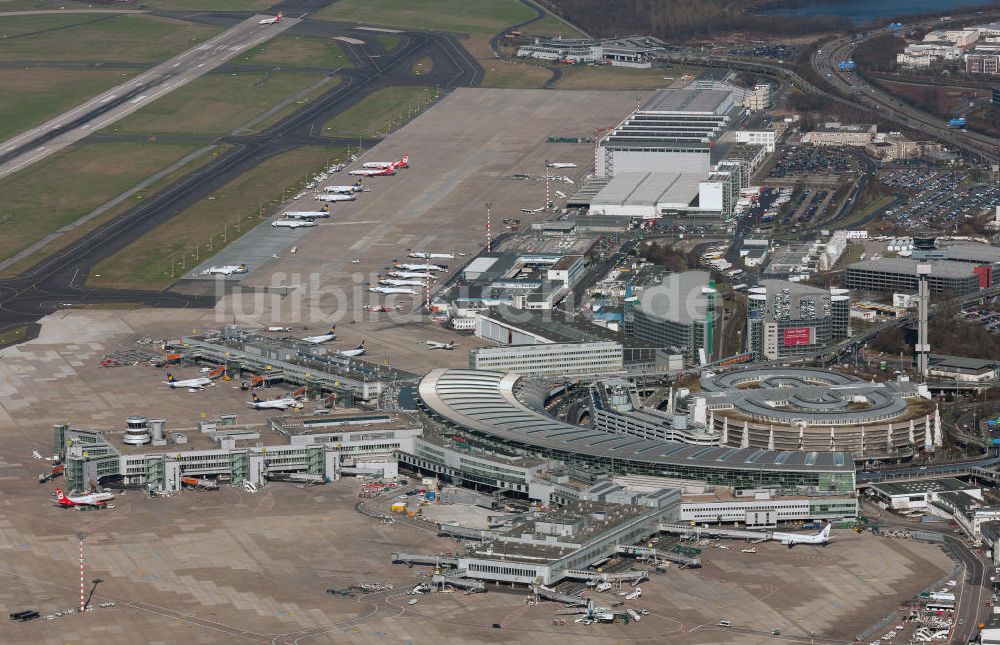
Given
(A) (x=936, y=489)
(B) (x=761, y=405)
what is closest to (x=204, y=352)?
(B) (x=761, y=405)

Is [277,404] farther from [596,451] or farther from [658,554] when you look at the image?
[658,554]

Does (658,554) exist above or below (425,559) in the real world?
below

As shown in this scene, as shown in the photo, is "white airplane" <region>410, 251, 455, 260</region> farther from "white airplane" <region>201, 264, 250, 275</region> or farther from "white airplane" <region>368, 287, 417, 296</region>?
"white airplane" <region>201, 264, 250, 275</region>

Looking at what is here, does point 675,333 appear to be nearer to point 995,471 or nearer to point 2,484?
point 995,471

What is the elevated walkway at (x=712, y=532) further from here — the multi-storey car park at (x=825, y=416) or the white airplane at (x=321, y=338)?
the white airplane at (x=321, y=338)

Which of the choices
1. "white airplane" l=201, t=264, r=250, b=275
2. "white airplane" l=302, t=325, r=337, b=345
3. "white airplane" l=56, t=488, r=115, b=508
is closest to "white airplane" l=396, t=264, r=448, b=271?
"white airplane" l=201, t=264, r=250, b=275

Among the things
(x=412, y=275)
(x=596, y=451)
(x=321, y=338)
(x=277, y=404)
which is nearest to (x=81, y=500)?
(x=277, y=404)
